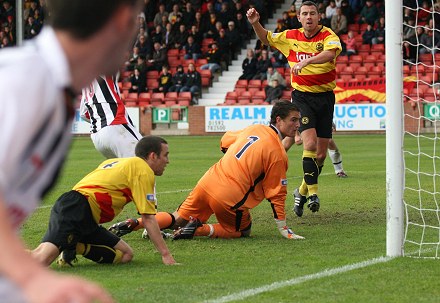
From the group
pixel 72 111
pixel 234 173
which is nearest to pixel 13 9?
pixel 234 173

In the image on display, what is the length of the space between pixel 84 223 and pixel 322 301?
6.69 feet

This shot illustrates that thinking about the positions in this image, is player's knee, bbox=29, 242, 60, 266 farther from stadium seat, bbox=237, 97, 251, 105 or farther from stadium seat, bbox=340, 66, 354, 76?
stadium seat, bbox=340, 66, 354, 76

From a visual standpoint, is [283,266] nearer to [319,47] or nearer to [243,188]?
[243,188]

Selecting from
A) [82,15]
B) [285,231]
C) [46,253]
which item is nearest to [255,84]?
[285,231]

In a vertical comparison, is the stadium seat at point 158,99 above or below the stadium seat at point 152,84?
below

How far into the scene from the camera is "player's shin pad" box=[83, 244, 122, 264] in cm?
686

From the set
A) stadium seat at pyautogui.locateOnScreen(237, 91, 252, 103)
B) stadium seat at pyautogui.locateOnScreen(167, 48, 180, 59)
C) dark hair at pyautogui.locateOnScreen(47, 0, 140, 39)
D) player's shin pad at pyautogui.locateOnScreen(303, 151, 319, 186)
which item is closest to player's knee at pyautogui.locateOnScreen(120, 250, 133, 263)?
Answer: player's shin pad at pyautogui.locateOnScreen(303, 151, 319, 186)

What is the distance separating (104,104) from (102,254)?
2.59 metres

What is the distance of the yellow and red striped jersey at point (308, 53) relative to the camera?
10.1 meters

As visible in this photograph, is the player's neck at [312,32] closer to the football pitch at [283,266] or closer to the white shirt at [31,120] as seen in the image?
the football pitch at [283,266]

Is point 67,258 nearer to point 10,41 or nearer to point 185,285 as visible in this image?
Answer: point 185,285

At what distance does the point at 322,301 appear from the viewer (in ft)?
17.8

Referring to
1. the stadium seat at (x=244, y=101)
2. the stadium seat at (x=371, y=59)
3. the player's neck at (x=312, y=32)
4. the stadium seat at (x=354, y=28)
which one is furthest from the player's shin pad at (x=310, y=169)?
the stadium seat at (x=354, y=28)

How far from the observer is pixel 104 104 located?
9.16 meters
